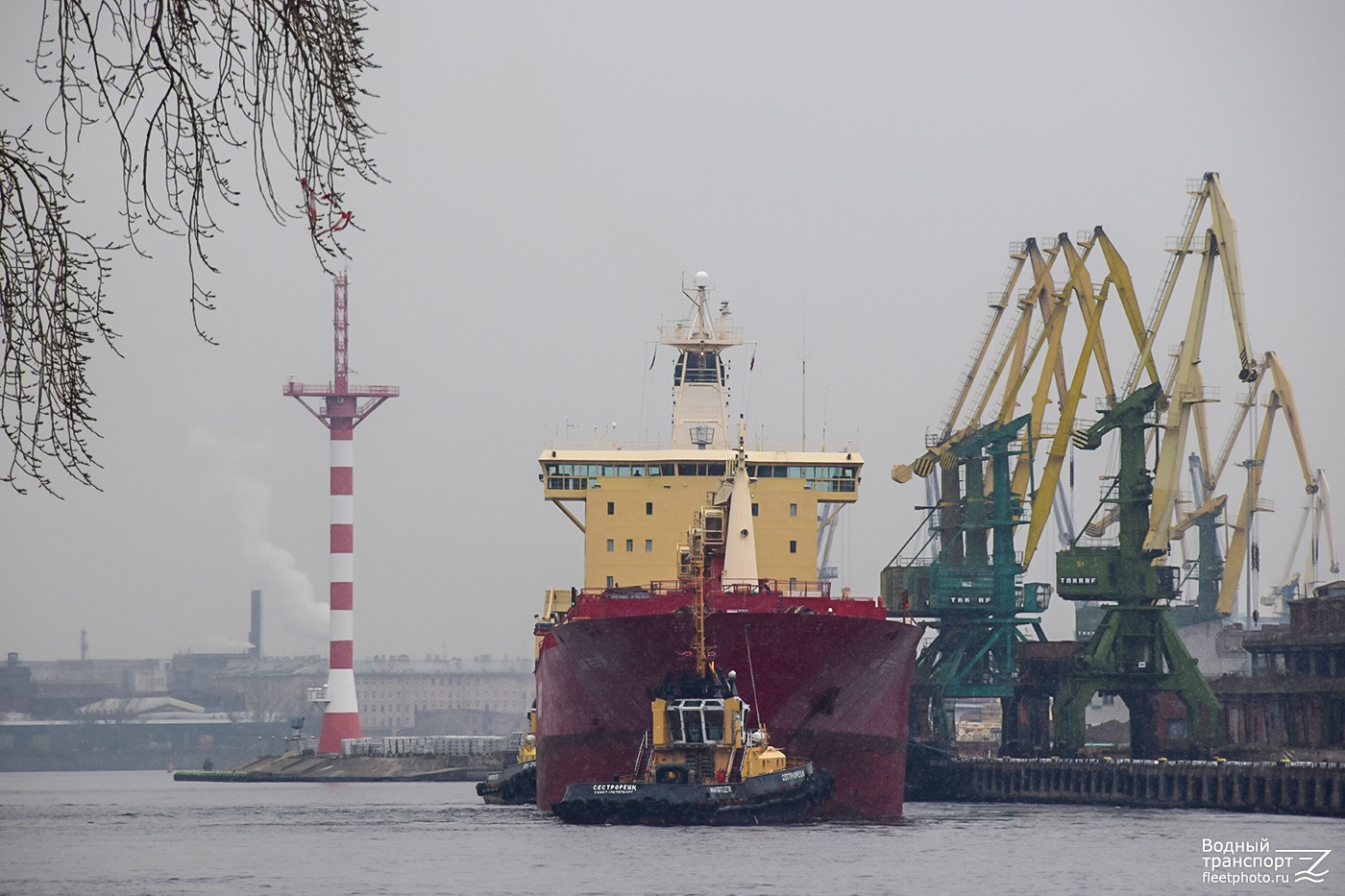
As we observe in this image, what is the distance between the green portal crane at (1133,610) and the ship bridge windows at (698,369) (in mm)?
15513

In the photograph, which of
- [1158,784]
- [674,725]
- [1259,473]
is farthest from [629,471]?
[1259,473]

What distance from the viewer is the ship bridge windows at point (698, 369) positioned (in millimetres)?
56031

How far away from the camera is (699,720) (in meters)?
37.9

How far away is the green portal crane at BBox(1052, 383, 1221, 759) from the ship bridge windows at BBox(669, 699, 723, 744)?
28851 millimetres

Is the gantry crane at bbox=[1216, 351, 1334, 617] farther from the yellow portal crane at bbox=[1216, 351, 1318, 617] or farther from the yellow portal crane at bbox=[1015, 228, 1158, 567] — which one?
the yellow portal crane at bbox=[1015, 228, 1158, 567]

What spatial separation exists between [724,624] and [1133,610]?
28.7 metres

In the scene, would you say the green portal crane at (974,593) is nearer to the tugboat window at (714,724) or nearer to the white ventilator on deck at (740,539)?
the white ventilator on deck at (740,539)

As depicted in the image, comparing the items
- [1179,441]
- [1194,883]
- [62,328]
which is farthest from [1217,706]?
[62,328]

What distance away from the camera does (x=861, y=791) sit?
42.0m

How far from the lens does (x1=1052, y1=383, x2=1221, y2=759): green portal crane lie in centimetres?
6347

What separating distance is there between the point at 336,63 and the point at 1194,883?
25409mm

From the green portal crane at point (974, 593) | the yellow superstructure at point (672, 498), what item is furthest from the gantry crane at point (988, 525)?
the yellow superstructure at point (672, 498)

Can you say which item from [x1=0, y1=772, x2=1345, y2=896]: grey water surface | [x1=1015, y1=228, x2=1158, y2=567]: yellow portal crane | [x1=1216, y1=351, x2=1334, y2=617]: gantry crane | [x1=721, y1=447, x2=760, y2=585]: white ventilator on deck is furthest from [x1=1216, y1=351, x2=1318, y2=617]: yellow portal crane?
[x1=721, y1=447, x2=760, y2=585]: white ventilator on deck

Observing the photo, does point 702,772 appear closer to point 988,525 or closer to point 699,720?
point 699,720
